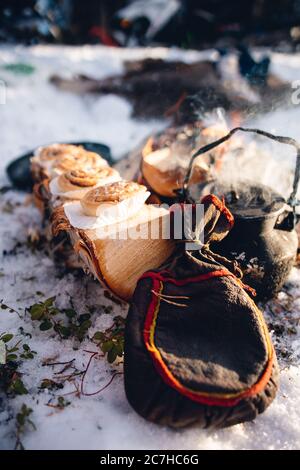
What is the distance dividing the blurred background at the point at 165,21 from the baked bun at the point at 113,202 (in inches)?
398

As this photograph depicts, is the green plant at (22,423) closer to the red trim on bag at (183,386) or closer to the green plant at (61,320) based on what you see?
the green plant at (61,320)

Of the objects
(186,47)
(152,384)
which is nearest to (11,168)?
(152,384)

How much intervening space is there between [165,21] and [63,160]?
10.3 meters

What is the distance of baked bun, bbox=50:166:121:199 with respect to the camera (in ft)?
11.3

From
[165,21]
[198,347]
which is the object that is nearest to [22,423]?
[198,347]

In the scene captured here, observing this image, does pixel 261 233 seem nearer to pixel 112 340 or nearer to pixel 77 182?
pixel 112 340

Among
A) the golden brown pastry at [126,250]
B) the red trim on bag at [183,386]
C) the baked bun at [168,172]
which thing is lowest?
the red trim on bag at [183,386]

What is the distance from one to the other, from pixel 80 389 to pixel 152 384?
68 centimetres

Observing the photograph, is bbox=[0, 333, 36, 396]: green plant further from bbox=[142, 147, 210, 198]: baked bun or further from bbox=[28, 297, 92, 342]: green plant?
bbox=[142, 147, 210, 198]: baked bun

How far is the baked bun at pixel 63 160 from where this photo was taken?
13.0ft

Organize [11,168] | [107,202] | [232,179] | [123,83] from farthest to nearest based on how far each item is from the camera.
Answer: [123,83] < [11,168] < [232,179] < [107,202]

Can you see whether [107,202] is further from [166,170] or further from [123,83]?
[123,83]

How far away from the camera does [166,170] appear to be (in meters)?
4.06

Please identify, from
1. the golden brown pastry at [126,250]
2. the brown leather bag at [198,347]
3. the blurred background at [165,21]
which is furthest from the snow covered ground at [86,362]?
the blurred background at [165,21]
